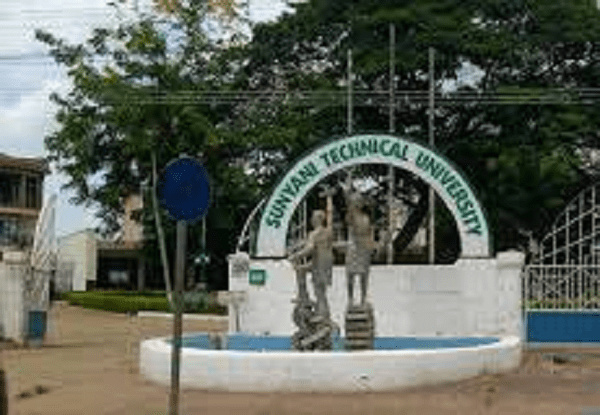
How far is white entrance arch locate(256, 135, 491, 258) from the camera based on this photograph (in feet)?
71.3

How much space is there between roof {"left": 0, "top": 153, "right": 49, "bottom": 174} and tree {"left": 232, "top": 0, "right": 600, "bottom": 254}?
2881 cm

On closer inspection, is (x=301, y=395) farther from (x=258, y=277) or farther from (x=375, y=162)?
(x=258, y=277)

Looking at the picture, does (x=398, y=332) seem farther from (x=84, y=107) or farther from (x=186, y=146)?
(x=84, y=107)

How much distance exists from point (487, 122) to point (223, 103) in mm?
10210

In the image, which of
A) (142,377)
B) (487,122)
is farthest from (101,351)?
(487,122)

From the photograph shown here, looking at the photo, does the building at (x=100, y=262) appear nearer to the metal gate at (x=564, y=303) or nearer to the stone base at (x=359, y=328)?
the metal gate at (x=564, y=303)

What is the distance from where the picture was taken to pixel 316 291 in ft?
57.4

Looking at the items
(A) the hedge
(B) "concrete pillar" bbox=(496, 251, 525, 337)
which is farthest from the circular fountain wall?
(A) the hedge

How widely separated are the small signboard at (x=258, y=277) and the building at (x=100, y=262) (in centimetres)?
3924

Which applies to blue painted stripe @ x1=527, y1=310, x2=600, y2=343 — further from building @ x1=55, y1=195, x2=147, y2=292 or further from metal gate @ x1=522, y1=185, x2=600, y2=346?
building @ x1=55, y1=195, x2=147, y2=292

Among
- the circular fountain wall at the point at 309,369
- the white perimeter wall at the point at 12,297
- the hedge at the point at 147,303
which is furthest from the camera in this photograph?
the hedge at the point at 147,303

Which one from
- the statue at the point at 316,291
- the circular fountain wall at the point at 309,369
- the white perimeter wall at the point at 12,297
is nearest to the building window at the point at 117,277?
the white perimeter wall at the point at 12,297

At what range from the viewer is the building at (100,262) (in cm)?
6506

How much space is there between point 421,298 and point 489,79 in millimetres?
19065
